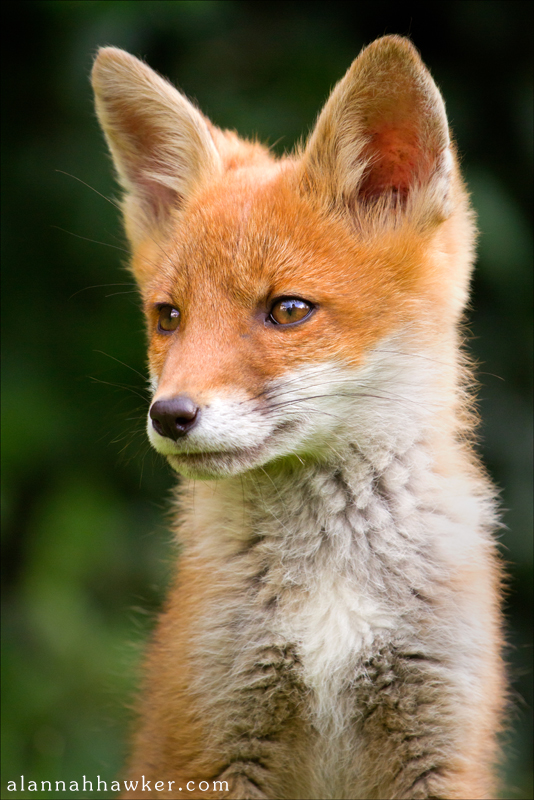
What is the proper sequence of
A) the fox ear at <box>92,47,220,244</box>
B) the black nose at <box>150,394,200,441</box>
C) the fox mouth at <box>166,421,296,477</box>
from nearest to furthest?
the black nose at <box>150,394,200,441</box> < the fox mouth at <box>166,421,296,477</box> < the fox ear at <box>92,47,220,244</box>

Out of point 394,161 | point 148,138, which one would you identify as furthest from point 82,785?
point 394,161

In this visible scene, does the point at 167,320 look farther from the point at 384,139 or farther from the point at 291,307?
the point at 384,139

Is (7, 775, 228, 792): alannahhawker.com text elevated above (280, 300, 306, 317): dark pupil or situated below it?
below

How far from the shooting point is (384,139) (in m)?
2.73

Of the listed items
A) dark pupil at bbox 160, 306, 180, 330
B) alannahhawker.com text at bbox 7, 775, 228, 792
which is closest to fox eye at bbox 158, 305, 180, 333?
dark pupil at bbox 160, 306, 180, 330

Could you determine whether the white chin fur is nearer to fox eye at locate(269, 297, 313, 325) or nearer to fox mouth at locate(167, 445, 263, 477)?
fox mouth at locate(167, 445, 263, 477)

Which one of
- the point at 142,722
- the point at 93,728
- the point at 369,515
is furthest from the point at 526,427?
the point at 93,728

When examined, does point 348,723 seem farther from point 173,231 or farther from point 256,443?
point 173,231

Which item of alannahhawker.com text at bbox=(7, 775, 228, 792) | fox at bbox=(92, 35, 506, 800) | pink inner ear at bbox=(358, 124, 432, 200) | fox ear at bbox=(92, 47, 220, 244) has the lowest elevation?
alannahhawker.com text at bbox=(7, 775, 228, 792)

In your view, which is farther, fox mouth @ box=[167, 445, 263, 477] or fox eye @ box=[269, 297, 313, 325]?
fox eye @ box=[269, 297, 313, 325]

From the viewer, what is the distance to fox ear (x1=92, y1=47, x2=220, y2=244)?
9.87 feet

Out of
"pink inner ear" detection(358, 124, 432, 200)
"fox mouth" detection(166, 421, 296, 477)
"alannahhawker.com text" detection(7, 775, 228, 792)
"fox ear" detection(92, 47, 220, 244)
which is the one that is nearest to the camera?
"fox mouth" detection(166, 421, 296, 477)

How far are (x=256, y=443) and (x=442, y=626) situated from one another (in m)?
0.86

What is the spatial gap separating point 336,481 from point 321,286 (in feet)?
2.11
